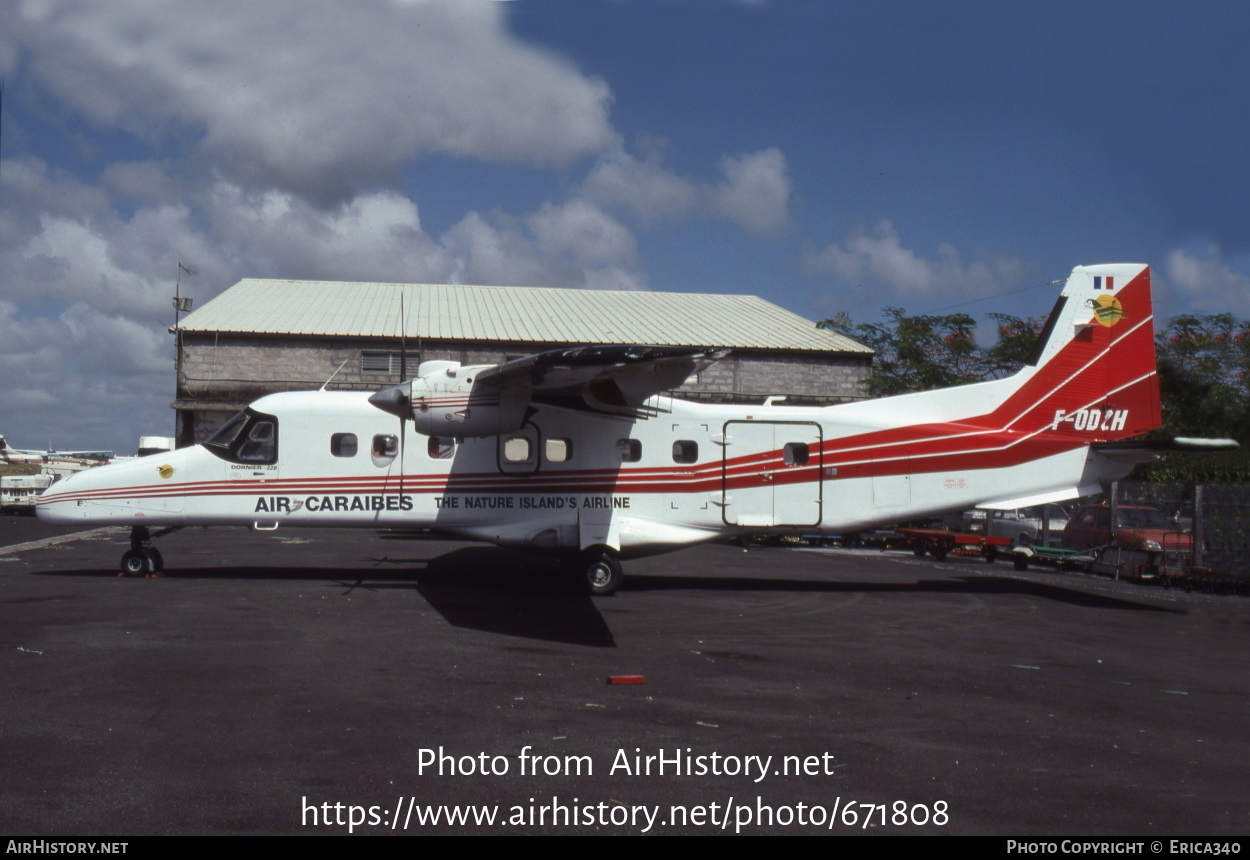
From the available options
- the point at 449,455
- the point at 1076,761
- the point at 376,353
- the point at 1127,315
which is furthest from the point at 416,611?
the point at 376,353

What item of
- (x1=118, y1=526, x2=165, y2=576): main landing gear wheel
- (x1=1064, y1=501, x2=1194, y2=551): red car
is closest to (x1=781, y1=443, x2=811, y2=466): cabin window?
(x1=1064, y1=501, x2=1194, y2=551): red car

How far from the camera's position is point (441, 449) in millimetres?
14430

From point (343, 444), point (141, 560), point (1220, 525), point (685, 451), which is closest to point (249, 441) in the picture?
point (343, 444)

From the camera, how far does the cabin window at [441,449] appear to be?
14414 mm

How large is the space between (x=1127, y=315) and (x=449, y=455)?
1104 centimetres

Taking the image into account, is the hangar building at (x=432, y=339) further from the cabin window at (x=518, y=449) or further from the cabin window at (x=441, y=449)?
the cabin window at (x=518, y=449)

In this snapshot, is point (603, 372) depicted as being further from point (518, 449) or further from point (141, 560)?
point (141, 560)

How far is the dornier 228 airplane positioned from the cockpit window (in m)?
0.03

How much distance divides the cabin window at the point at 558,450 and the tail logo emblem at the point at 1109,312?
880 centimetres

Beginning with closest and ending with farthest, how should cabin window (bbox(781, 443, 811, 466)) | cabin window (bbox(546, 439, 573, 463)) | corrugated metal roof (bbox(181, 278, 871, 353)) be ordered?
cabin window (bbox(546, 439, 573, 463)) → cabin window (bbox(781, 443, 811, 466)) → corrugated metal roof (bbox(181, 278, 871, 353))

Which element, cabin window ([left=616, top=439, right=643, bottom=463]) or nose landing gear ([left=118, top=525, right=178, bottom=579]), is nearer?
nose landing gear ([left=118, top=525, right=178, bottom=579])

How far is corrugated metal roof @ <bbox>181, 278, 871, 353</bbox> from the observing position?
37688 mm

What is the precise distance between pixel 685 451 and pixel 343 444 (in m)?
5.16

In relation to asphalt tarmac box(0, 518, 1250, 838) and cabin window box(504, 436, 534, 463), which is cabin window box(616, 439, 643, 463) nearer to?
cabin window box(504, 436, 534, 463)
